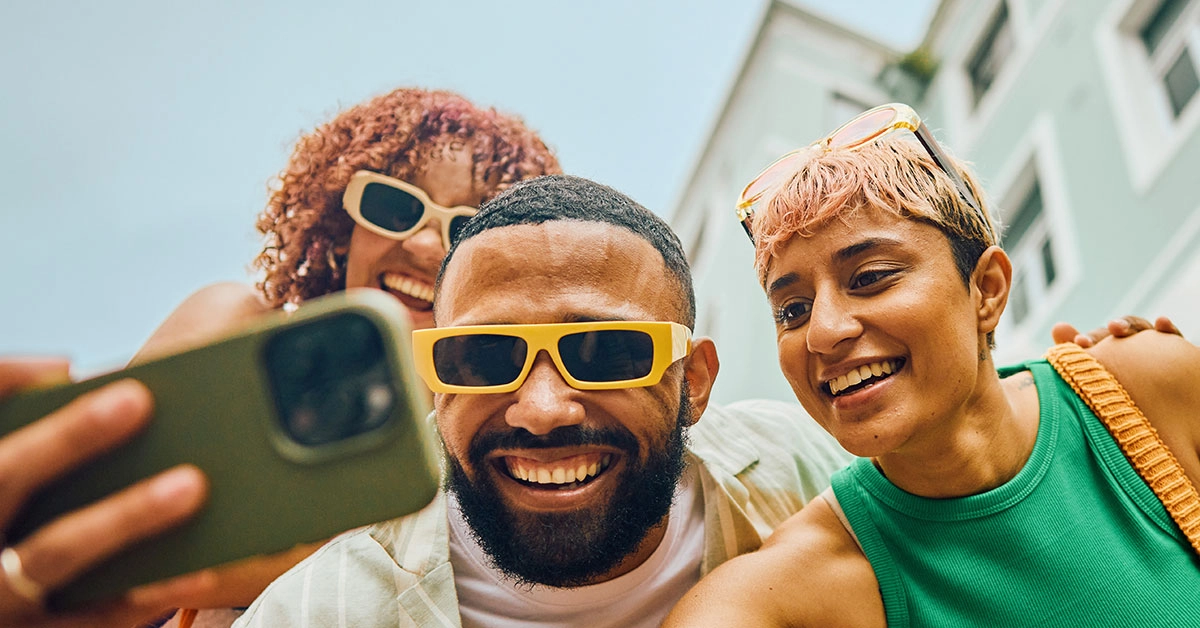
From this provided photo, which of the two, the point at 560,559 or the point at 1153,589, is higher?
the point at 1153,589

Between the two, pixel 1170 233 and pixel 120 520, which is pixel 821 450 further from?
pixel 1170 233

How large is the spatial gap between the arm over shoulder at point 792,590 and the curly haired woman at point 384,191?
47.1 inches

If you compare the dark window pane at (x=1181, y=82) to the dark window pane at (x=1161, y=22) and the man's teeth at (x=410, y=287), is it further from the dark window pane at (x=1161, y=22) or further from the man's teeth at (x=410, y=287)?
the man's teeth at (x=410, y=287)

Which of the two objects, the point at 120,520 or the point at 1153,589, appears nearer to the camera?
the point at 120,520

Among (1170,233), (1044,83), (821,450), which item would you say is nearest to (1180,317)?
(1170,233)

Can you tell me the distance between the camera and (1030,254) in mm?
8609

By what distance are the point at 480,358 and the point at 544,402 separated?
0.19 metres

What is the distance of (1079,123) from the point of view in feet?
25.0

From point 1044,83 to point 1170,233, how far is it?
292 cm

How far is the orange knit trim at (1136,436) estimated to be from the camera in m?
1.74

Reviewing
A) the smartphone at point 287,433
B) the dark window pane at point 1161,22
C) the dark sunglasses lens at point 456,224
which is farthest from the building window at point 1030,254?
the smartphone at point 287,433

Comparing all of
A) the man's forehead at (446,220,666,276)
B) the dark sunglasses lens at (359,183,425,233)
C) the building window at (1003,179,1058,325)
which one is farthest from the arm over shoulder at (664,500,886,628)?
the building window at (1003,179,1058,325)

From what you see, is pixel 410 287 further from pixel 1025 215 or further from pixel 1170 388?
pixel 1025 215

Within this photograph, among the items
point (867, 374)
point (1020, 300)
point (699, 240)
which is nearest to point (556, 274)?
point (867, 374)
